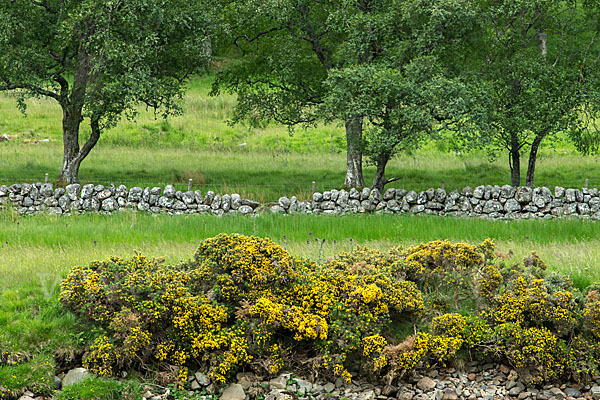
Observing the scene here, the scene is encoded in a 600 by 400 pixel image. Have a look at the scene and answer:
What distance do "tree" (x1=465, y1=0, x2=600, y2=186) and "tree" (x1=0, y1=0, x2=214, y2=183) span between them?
413 inches

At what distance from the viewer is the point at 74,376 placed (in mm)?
9031

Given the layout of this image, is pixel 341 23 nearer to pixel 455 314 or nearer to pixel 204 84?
pixel 455 314

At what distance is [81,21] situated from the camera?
23.8m

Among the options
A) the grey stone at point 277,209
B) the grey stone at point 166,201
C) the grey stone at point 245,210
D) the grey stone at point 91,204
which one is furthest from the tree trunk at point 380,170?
the grey stone at point 91,204

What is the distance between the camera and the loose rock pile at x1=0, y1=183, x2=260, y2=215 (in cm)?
2203

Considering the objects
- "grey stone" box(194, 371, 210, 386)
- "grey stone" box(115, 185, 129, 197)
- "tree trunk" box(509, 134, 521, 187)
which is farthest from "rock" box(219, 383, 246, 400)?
"tree trunk" box(509, 134, 521, 187)

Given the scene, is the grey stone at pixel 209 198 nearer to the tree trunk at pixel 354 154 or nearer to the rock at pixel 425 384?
the tree trunk at pixel 354 154

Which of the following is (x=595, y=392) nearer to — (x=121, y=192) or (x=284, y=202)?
(x=284, y=202)

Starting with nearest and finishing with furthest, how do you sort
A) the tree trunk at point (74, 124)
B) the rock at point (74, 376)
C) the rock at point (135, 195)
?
the rock at point (74, 376), the rock at point (135, 195), the tree trunk at point (74, 124)

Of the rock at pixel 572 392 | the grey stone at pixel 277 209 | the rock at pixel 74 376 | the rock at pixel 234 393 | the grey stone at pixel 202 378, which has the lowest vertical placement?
the rock at pixel 572 392

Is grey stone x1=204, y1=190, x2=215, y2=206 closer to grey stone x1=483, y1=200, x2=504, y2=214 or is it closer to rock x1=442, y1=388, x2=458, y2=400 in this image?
grey stone x1=483, y1=200, x2=504, y2=214

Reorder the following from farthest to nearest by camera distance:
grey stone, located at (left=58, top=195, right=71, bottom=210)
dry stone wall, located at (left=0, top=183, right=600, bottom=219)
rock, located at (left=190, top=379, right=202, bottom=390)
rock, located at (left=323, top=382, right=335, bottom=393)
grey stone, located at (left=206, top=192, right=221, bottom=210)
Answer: grey stone, located at (left=58, top=195, right=71, bottom=210), dry stone wall, located at (left=0, top=183, right=600, bottom=219), grey stone, located at (left=206, top=192, right=221, bottom=210), rock, located at (left=323, top=382, right=335, bottom=393), rock, located at (left=190, top=379, right=202, bottom=390)

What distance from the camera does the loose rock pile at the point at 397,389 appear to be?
358 inches

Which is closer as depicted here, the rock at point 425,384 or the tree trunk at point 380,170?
the rock at point 425,384
